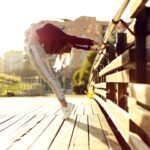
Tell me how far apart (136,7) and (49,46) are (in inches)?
149

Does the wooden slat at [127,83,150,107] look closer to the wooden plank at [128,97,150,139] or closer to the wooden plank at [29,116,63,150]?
the wooden plank at [128,97,150,139]

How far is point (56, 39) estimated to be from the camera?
6.38m

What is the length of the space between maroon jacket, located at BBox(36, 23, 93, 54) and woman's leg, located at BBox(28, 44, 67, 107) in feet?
0.44

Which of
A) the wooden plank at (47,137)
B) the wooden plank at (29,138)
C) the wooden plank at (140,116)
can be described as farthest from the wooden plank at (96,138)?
the wooden plank at (140,116)

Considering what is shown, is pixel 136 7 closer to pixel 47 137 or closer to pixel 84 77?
pixel 47 137

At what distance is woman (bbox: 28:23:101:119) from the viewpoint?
250 inches

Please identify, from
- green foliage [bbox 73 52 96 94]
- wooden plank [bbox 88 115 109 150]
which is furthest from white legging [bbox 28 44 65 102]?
green foliage [bbox 73 52 96 94]

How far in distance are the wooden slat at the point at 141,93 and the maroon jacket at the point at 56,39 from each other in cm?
317

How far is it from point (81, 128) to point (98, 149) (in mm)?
1672

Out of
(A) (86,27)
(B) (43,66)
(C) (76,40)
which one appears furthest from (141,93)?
(A) (86,27)

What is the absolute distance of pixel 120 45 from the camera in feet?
14.2

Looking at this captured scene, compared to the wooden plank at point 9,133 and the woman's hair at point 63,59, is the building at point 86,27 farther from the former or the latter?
the wooden plank at point 9,133

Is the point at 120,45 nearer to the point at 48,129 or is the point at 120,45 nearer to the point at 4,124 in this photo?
the point at 48,129

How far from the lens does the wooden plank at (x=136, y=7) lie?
2.74 m
